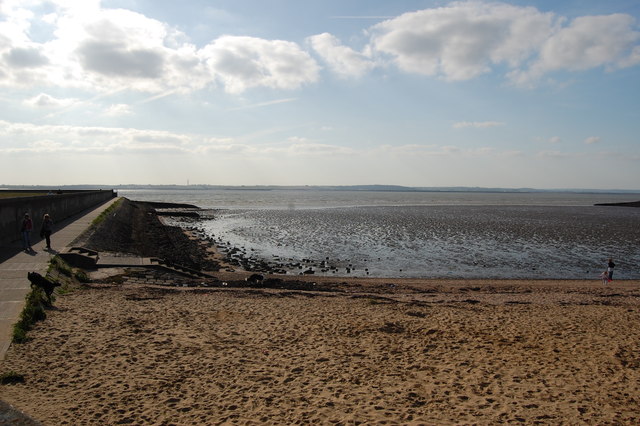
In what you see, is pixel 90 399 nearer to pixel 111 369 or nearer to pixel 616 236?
pixel 111 369

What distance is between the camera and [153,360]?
29.7ft

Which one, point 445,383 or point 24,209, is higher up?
point 24,209

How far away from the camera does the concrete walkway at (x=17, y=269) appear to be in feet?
31.9

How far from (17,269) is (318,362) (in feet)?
35.5

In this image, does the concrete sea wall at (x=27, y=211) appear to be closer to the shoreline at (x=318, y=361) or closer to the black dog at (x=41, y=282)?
the shoreline at (x=318, y=361)

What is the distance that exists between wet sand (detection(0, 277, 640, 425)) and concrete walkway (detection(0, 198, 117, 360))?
2.15 feet

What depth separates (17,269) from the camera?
557 inches

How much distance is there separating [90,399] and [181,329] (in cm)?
391

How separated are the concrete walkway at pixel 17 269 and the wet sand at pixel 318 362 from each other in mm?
655

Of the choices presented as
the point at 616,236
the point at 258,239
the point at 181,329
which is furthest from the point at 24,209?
the point at 616,236

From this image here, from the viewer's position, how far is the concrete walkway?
9.71 m

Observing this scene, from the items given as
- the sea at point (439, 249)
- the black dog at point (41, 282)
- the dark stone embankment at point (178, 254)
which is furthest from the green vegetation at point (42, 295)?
the sea at point (439, 249)

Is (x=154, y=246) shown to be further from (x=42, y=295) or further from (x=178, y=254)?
(x=42, y=295)

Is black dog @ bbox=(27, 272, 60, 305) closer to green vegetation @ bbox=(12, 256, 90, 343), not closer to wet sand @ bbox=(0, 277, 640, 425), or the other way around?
green vegetation @ bbox=(12, 256, 90, 343)
